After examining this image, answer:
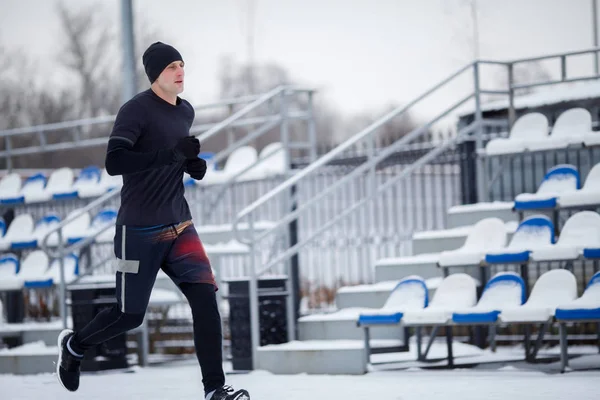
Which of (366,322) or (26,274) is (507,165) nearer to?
(366,322)

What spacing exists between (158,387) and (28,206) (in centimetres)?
822

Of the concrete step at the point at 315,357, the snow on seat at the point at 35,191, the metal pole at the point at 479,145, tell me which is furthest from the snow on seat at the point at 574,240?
the snow on seat at the point at 35,191

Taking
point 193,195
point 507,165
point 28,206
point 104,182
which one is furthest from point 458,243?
point 28,206

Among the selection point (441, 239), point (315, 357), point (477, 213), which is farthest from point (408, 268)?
point (315, 357)

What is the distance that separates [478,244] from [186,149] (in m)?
4.80

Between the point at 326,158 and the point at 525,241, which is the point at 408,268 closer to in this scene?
the point at 326,158

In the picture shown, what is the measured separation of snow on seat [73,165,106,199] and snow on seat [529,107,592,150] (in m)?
6.08

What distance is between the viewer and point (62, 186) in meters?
15.5

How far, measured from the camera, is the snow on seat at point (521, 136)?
11305 millimetres

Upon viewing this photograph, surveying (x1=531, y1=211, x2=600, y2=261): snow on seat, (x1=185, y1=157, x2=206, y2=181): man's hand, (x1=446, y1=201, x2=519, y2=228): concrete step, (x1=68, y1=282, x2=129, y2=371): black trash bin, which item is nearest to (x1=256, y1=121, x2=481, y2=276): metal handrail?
(x1=446, y1=201, x2=519, y2=228): concrete step

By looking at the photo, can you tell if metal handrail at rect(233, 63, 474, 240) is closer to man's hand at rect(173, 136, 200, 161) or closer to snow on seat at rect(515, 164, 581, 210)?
snow on seat at rect(515, 164, 581, 210)

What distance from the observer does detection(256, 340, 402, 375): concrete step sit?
925cm

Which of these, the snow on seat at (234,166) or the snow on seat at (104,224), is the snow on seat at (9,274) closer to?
the snow on seat at (104,224)

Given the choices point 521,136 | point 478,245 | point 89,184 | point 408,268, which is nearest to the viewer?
point 478,245
